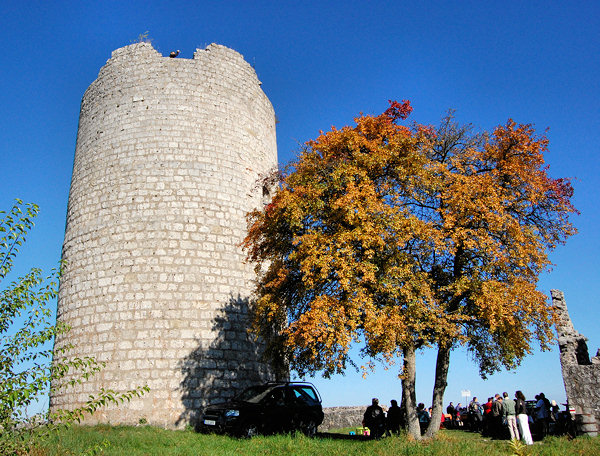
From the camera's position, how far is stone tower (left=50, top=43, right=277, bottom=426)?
40.5 ft

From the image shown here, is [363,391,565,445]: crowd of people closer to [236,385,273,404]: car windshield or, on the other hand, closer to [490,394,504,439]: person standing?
[490,394,504,439]: person standing

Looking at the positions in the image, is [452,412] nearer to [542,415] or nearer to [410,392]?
[542,415]

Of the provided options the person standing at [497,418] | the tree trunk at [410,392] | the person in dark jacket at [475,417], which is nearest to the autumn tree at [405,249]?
the tree trunk at [410,392]

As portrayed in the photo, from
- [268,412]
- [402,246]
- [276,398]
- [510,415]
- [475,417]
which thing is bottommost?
[475,417]

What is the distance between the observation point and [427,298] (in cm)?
1045

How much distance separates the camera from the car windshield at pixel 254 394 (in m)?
11.4

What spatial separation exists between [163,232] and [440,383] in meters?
8.57

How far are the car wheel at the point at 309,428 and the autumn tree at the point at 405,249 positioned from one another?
147 cm

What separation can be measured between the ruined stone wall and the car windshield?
7.36m

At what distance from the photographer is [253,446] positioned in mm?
9203

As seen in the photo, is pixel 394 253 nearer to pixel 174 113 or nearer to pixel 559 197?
pixel 559 197

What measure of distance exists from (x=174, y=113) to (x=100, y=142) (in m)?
2.57

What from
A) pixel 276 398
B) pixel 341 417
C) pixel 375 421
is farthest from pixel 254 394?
pixel 341 417

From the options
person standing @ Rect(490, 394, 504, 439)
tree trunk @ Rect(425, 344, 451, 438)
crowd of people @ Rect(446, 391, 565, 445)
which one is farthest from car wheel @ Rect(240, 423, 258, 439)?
person standing @ Rect(490, 394, 504, 439)
